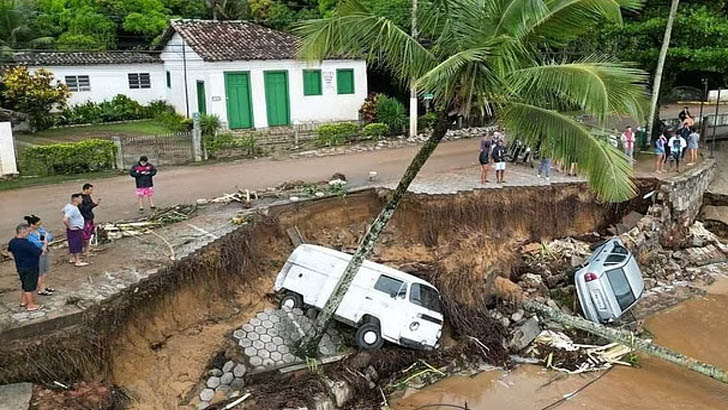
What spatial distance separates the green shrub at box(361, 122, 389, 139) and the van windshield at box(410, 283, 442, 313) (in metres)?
13.9

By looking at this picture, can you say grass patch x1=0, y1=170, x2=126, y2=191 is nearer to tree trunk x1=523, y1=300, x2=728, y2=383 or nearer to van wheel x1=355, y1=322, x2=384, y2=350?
van wheel x1=355, y1=322, x2=384, y2=350

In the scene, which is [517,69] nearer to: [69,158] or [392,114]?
[69,158]

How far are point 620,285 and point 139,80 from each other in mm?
26396

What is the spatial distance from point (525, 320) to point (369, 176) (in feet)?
23.4

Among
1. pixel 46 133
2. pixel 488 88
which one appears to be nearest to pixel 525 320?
pixel 488 88

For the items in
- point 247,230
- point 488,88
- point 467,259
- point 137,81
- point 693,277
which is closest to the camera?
point 488,88

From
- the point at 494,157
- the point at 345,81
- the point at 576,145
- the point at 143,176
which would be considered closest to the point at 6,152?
the point at 143,176

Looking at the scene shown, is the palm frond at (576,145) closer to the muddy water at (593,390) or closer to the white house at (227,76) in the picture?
the muddy water at (593,390)

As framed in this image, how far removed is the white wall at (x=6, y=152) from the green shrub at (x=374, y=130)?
42.5 ft

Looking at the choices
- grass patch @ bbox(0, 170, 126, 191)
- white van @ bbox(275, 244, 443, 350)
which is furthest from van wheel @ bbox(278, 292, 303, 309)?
grass patch @ bbox(0, 170, 126, 191)

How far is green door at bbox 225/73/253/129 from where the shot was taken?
27.1m

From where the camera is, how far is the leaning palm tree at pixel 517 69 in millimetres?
8562

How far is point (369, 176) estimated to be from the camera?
2008 centimetres

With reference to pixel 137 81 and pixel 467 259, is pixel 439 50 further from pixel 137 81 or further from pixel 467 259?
pixel 137 81
